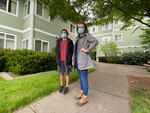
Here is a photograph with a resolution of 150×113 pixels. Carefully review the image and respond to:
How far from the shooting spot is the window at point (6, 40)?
12.7 meters

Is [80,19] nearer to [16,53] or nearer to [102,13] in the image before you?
[102,13]

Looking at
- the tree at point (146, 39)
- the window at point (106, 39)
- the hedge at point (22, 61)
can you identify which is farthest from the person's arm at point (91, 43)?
the window at point (106, 39)

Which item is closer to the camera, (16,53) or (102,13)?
(102,13)

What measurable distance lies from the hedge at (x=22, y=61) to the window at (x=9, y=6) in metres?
4.62

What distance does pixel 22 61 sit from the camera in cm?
916

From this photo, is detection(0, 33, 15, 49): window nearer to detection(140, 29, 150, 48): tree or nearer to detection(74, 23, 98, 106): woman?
detection(74, 23, 98, 106): woman

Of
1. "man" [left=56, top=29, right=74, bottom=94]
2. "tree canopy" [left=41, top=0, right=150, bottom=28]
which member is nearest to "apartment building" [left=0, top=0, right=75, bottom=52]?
"tree canopy" [left=41, top=0, right=150, bottom=28]

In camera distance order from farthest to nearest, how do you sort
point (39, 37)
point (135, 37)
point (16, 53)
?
point (135, 37) < point (39, 37) < point (16, 53)

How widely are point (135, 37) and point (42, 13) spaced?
793 inches

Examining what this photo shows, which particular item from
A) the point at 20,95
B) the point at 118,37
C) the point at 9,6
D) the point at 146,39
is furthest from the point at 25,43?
the point at 118,37

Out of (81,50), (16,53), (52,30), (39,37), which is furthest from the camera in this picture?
(52,30)

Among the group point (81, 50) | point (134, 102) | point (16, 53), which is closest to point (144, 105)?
point (134, 102)

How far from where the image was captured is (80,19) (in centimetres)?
830

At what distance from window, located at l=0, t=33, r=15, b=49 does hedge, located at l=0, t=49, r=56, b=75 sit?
2979 mm
